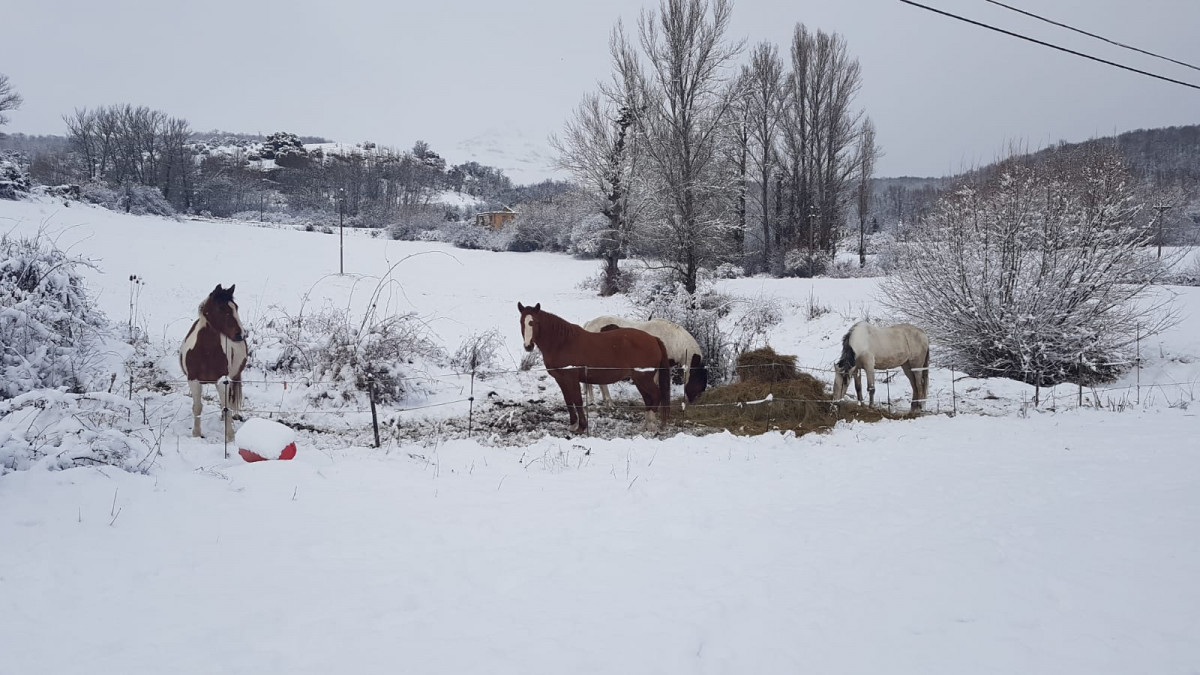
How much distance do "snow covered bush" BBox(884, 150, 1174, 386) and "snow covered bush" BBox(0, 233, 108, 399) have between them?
11672 mm

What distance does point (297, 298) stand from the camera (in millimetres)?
14562

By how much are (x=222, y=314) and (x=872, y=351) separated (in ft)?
24.2

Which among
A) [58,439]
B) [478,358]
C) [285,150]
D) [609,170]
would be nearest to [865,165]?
[609,170]

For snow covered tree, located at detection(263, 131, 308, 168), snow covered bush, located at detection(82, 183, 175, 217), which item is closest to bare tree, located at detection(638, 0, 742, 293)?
snow covered bush, located at detection(82, 183, 175, 217)

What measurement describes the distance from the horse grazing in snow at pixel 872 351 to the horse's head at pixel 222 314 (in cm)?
680

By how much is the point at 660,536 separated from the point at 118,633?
2.62m

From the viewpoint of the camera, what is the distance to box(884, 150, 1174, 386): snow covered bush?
8.92 m

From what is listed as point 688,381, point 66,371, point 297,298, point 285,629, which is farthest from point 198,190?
point 285,629

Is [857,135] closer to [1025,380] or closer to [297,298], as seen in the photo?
[1025,380]

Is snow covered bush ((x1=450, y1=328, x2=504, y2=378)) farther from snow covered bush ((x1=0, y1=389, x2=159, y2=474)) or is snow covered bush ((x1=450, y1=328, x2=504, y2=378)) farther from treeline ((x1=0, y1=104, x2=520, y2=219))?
treeline ((x1=0, y1=104, x2=520, y2=219))

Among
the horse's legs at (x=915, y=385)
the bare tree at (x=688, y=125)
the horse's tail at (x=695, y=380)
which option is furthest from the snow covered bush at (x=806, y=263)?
the horse's tail at (x=695, y=380)

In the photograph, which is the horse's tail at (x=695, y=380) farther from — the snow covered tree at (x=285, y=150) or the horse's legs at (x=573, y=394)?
the snow covered tree at (x=285, y=150)

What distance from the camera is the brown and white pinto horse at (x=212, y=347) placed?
5438mm

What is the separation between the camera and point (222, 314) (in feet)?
18.0
